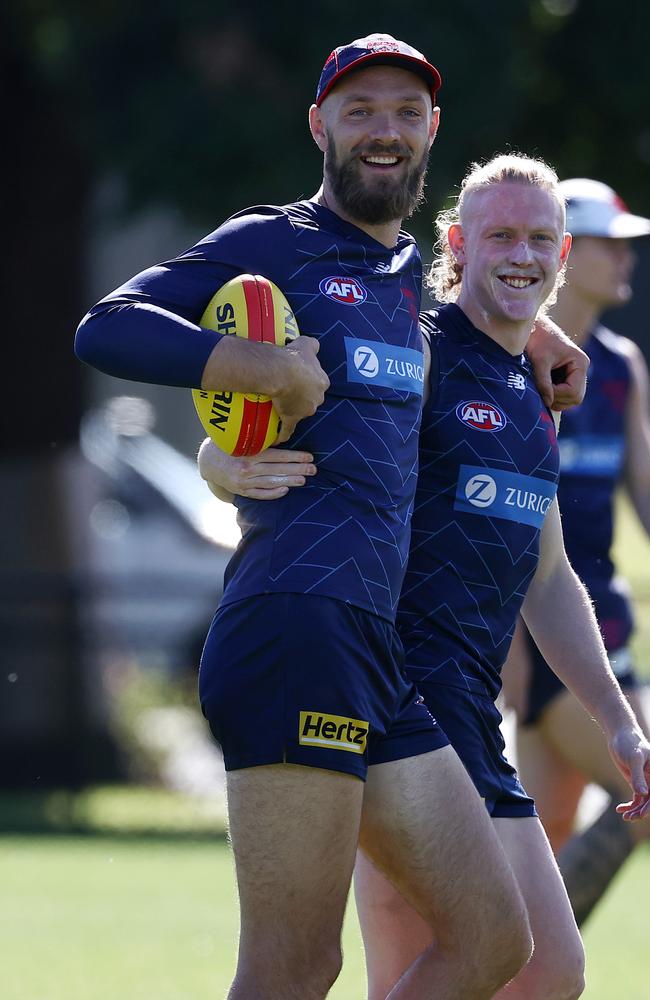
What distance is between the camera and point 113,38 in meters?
11.8

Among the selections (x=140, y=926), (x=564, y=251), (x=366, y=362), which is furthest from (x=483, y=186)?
(x=140, y=926)

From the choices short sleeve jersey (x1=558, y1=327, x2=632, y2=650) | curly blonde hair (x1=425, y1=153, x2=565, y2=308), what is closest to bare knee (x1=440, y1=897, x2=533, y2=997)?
curly blonde hair (x1=425, y1=153, x2=565, y2=308)

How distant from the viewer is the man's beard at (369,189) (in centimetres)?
432

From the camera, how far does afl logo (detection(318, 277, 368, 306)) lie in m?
4.17

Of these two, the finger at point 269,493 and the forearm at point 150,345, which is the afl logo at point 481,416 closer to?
the finger at point 269,493

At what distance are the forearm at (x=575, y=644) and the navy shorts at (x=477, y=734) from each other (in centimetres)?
32

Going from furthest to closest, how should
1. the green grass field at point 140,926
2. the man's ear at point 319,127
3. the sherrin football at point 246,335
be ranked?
1. the green grass field at point 140,926
2. the man's ear at point 319,127
3. the sherrin football at point 246,335

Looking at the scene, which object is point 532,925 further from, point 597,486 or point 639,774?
point 597,486

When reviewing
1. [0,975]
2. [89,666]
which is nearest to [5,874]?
[0,975]

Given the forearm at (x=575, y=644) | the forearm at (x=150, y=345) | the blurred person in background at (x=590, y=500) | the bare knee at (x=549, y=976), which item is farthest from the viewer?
the blurred person in background at (x=590, y=500)

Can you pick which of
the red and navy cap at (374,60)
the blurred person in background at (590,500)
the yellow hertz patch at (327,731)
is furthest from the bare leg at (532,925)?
the red and navy cap at (374,60)

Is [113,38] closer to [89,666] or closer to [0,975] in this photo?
[89,666]

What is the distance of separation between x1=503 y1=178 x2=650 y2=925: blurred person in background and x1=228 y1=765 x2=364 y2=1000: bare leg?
8.08 ft

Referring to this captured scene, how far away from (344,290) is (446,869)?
4.39 ft
